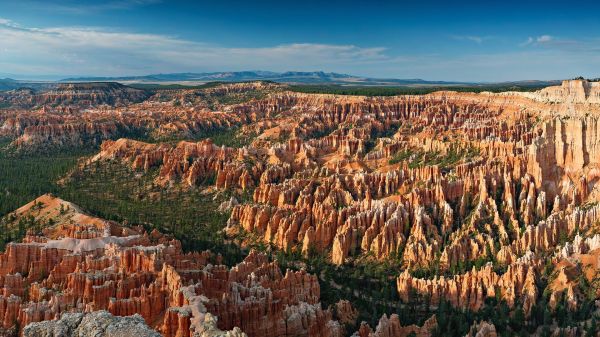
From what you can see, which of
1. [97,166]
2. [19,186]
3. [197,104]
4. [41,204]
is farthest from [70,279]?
[197,104]

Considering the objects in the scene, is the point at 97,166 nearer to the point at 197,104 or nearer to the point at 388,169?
the point at 388,169

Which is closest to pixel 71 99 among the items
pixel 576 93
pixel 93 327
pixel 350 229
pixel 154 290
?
pixel 576 93

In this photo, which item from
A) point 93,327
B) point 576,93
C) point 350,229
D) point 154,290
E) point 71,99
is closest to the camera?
point 93,327

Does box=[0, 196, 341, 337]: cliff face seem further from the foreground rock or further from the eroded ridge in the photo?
the eroded ridge

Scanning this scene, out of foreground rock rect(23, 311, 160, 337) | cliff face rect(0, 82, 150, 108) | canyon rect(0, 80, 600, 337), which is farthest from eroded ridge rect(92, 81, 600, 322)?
cliff face rect(0, 82, 150, 108)

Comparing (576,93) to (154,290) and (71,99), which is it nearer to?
(154,290)

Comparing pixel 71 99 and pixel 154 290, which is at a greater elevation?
pixel 71 99
